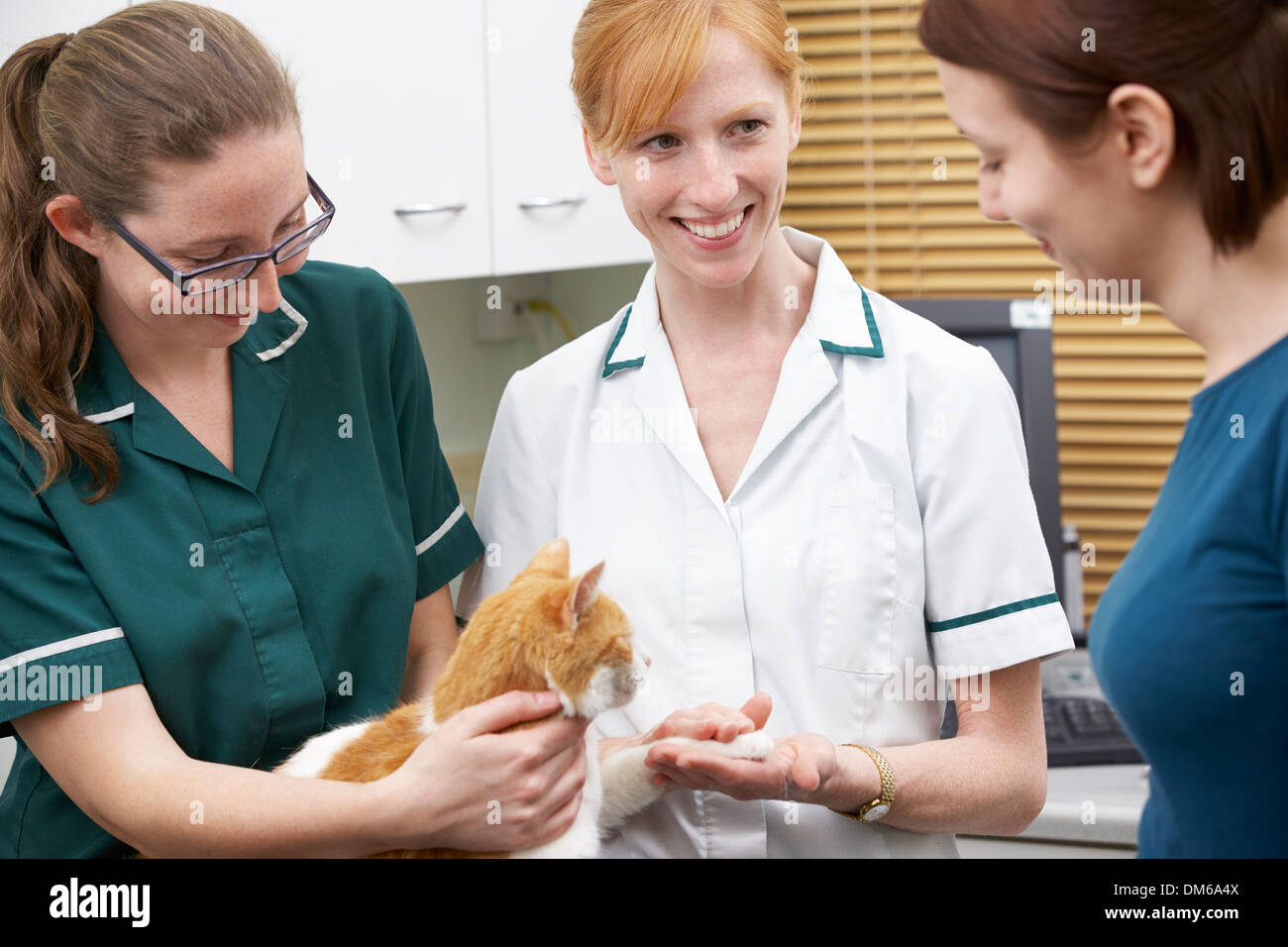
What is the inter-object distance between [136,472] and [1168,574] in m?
0.80

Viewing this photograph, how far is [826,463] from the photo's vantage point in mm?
988

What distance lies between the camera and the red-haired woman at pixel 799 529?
948 mm

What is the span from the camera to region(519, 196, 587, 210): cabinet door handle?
1802 mm

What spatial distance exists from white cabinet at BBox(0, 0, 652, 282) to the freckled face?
69cm

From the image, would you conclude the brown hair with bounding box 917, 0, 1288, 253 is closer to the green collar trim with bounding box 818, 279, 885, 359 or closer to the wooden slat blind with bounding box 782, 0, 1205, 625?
the green collar trim with bounding box 818, 279, 885, 359

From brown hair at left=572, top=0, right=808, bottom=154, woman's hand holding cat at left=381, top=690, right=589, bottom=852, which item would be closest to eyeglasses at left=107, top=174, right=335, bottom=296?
brown hair at left=572, top=0, right=808, bottom=154

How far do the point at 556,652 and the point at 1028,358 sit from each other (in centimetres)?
133

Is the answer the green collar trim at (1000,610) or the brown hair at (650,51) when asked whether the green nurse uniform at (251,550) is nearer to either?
the brown hair at (650,51)

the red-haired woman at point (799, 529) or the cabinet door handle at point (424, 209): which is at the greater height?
the cabinet door handle at point (424, 209)

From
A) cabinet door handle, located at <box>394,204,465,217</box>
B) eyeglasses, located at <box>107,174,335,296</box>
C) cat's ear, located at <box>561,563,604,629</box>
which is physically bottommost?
cat's ear, located at <box>561,563,604,629</box>

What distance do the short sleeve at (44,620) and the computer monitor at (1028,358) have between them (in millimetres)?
1405

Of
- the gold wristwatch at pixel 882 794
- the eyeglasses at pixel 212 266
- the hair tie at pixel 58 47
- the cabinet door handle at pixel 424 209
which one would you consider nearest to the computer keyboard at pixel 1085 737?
the gold wristwatch at pixel 882 794

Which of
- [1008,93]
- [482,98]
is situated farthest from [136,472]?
[482,98]

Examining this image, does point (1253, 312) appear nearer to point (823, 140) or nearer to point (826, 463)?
point (826, 463)
